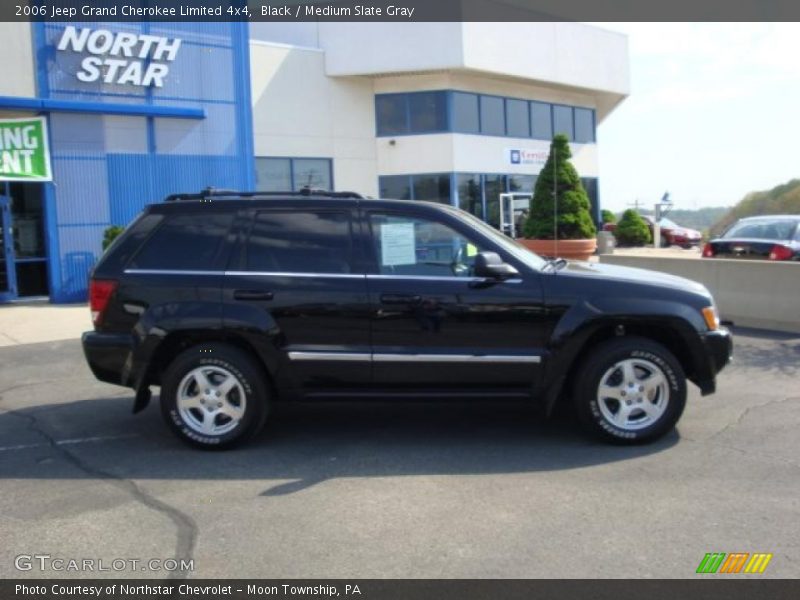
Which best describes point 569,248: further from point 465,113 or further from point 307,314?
point 307,314

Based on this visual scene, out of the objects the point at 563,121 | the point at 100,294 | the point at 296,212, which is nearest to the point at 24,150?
the point at 100,294

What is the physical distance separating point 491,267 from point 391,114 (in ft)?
68.8

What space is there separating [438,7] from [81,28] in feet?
37.9

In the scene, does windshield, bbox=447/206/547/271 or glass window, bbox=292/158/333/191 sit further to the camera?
glass window, bbox=292/158/333/191

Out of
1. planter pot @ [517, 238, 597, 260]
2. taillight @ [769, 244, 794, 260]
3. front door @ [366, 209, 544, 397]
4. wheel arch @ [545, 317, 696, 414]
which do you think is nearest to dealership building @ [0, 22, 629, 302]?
planter pot @ [517, 238, 597, 260]

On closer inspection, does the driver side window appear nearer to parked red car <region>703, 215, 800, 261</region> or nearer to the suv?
the suv

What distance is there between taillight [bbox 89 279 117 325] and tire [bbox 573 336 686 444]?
11.4 feet

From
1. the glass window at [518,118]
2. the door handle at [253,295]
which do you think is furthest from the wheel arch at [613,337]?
the glass window at [518,118]

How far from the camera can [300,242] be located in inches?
224

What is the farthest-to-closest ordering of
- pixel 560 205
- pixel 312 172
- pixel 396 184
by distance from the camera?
pixel 396 184 → pixel 312 172 → pixel 560 205

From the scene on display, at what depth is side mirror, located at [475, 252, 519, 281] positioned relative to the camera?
5.35m

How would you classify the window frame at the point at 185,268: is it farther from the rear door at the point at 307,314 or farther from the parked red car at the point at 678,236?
the parked red car at the point at 678,236

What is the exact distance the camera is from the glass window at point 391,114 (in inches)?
999

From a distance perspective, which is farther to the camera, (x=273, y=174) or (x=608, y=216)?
(x=608, y=216)
